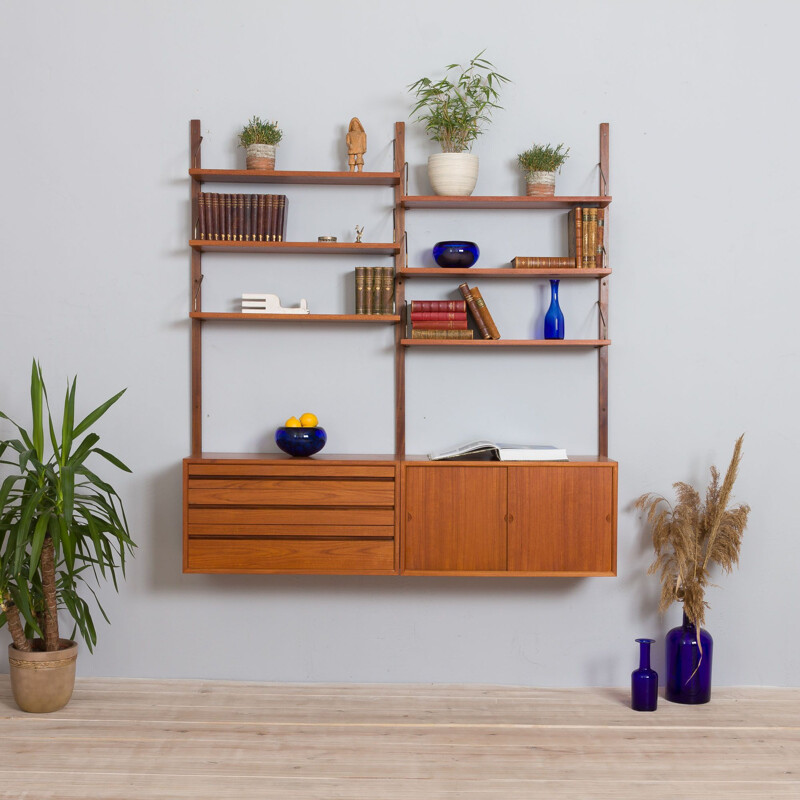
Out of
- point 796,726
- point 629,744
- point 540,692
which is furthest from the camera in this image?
point 540,692

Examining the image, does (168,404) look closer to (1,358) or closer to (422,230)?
(1,358)

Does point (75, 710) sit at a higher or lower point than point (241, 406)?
lower

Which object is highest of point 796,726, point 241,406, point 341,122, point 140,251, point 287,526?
point 341,122

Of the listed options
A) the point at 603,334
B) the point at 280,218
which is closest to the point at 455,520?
the point at 603,334

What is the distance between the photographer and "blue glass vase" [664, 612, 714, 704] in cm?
319

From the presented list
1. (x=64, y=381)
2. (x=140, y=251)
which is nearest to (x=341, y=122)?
(x=140, y=251)

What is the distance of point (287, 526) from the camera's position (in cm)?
315

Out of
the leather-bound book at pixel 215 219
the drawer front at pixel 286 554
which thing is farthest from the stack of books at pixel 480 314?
the leather-bound book at pixel 215 219

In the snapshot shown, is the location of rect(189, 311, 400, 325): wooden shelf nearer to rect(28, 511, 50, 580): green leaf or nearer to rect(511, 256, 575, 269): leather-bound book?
rect(511, 256, 575, 269): leather-bound book

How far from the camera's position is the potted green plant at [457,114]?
324 cm

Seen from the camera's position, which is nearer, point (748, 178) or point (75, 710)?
point (75, 710)

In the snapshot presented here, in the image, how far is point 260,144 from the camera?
3.26m

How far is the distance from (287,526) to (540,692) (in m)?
1.18

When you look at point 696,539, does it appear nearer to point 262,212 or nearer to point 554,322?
point 554,322
